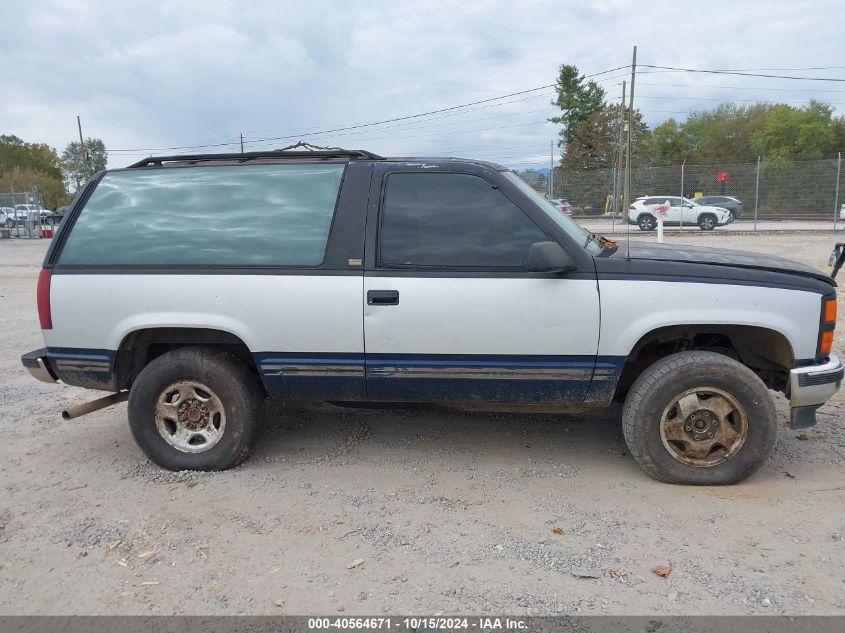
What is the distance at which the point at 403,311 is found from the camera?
142 inches

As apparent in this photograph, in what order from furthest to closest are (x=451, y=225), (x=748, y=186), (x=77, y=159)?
(x=77, y=159) → (x=748, y=186) → (x=451, y=225)

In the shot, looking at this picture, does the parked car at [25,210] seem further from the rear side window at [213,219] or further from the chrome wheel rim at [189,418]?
the chrome wheel rim at [189,418]

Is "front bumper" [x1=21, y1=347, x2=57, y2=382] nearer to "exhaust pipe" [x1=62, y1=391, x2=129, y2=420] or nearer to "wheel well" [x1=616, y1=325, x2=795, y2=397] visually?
"exhaust pipe" [x1=62, y1=391, x2=129, y2=420]

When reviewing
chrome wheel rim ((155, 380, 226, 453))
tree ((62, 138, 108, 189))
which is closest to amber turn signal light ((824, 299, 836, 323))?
chrome wheel rim ((155, 380, 226, 453))

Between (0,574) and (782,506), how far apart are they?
3.89 metres

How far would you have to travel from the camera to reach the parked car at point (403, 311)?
3537mm

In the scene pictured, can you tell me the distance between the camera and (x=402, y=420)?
4766mm

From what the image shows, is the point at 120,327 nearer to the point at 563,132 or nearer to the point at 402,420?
the point at 402,420

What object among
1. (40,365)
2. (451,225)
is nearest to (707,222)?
(451,225)

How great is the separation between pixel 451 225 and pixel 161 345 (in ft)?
6.69

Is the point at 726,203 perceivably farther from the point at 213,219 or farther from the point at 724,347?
the point at 213,219

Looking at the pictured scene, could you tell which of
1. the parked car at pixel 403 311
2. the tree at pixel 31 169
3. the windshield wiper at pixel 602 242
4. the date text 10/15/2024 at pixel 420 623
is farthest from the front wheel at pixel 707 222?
the tree at pixel 31 169

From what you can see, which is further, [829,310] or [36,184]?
[36,184]

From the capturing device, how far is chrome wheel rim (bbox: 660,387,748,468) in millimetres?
3574
